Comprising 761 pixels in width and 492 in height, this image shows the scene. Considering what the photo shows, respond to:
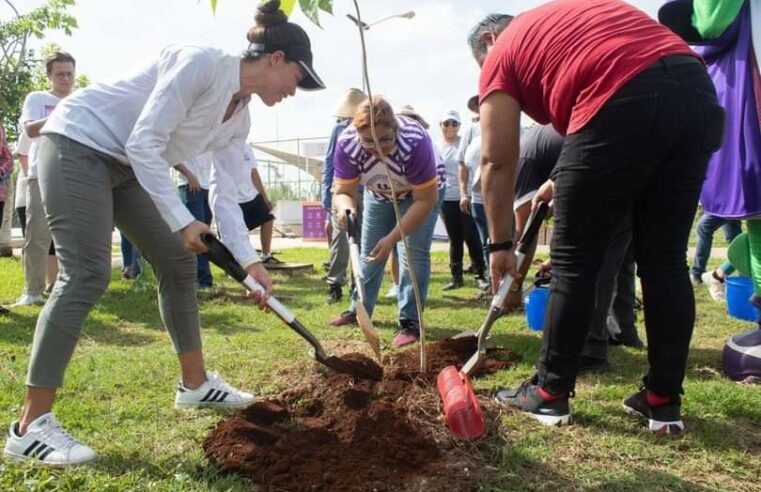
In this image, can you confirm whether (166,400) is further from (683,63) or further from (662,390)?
(683,63)

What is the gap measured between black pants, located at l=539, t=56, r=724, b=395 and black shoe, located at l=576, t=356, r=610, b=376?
763 millimetres

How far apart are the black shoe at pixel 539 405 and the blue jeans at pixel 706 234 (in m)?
4.22

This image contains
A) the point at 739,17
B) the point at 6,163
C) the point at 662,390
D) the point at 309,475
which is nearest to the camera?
the point at 309,475

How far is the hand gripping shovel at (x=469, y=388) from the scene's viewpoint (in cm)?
225

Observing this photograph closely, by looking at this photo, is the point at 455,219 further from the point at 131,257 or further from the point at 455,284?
the point at 131,257

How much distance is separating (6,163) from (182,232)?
12.1ft

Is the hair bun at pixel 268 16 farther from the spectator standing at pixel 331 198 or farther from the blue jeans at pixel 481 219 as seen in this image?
the blue jeans at pixel 481 219

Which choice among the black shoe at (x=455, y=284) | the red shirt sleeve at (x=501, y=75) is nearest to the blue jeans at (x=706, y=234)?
the black shoe at (x=455, y=284)

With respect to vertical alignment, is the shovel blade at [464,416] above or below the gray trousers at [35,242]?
below

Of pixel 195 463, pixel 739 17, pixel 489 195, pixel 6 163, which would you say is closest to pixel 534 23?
pixel 489 195

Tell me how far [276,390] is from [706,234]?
4.81 m

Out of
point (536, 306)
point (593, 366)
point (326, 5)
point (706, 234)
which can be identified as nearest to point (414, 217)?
point (536, 306)

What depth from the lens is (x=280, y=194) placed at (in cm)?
2088

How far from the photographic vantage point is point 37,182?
4512 millimetres
